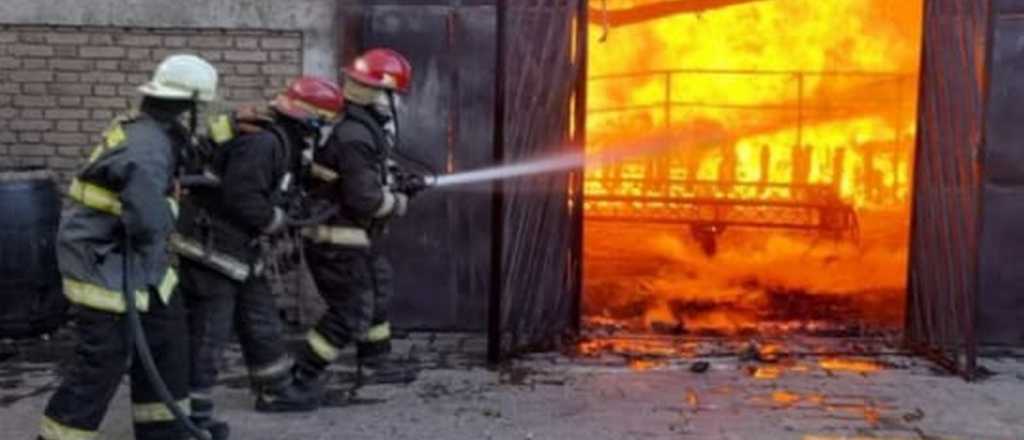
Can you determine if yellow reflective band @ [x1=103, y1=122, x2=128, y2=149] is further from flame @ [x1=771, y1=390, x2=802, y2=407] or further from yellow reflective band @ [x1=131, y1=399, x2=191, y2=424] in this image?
flame @ [x1=771, y1=390, x2=802, y2=407]

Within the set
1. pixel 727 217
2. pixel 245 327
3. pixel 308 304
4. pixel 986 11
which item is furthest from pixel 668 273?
pixel 245 327

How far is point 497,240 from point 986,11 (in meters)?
3.11

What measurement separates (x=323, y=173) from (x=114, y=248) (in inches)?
63.6

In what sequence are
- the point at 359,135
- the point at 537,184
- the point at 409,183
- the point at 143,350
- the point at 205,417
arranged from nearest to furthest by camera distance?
the point at 143,350
the point at 205,417
the point at 359,135
the point at 409,183
the point at 537,184

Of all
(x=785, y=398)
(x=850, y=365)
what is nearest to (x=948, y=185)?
(x=850, y=365)

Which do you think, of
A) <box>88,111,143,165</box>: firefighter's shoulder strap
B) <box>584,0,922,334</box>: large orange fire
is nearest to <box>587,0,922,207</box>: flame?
<box>584,0,922,334</box>: large orange fire

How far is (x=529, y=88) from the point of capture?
26.4 feet

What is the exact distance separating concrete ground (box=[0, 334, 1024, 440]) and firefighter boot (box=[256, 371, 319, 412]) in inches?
2.1

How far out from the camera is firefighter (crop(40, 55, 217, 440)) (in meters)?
5.47

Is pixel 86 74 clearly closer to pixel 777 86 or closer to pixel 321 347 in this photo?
pixel 321 347

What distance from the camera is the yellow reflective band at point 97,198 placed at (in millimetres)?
5543

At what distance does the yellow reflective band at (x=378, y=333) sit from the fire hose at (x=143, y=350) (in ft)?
5.84

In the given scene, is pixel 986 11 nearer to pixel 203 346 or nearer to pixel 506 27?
pixel 506 27

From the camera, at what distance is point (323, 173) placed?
276 inches
